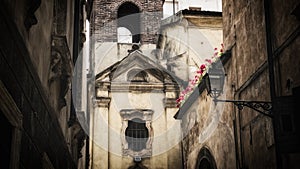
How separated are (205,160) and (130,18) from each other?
16.6m

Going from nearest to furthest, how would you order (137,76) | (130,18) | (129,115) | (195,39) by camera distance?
(129,115)
(195,39)
(137,76)
(130,18)

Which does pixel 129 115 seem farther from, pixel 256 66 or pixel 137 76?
pixel 256 66

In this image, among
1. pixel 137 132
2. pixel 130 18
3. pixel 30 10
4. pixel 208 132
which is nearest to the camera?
pixel 30 10

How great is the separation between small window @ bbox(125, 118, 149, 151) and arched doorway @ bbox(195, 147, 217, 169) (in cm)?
671

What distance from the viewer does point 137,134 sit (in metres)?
23.9

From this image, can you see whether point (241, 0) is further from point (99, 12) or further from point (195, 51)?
point (99, 12)

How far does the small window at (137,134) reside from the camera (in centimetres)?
2355

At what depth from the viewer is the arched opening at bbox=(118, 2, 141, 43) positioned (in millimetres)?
31281

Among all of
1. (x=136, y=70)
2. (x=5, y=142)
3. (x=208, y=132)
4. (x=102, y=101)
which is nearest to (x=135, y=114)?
(x=102, y=101)

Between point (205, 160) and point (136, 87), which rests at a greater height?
point (136, 87)

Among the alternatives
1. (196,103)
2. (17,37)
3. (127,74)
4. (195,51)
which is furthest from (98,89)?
(17,37)

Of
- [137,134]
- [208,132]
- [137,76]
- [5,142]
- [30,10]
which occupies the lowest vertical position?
[5,142]

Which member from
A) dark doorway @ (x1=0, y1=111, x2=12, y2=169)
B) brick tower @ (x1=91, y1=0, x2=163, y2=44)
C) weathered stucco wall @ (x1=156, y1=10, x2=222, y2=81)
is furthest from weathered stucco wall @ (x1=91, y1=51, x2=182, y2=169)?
dark doorway @ (x1=0, y1=111, x2=12, y2=169)

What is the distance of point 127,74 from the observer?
2483cm
